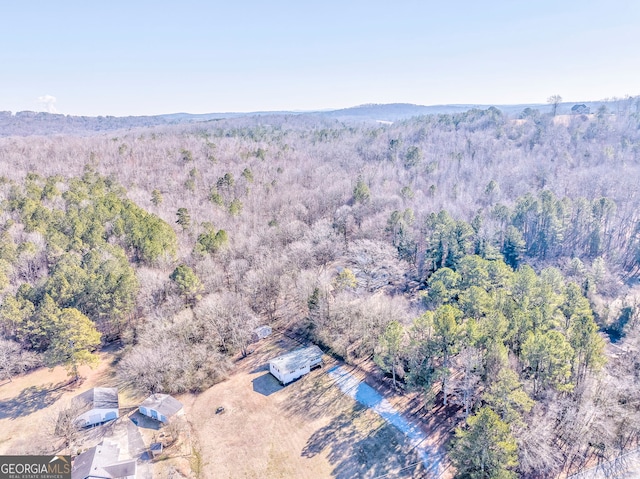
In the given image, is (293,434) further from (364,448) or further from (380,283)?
(380,283)

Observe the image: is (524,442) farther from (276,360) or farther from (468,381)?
(276,360)

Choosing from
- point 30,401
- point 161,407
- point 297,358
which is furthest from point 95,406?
point 297,358

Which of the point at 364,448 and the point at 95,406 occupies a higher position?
the point at 95,406

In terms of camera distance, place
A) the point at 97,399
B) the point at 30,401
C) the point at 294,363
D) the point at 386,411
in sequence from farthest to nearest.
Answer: the point at 294,363, the point at 30,401, the point at 386,411, the point at 97,399

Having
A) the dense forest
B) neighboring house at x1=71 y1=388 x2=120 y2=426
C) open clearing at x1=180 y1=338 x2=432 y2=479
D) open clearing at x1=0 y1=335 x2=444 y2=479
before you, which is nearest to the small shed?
the dense forest

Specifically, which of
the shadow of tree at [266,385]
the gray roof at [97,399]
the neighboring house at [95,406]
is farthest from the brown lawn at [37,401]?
the shadow of tree at [266,385]

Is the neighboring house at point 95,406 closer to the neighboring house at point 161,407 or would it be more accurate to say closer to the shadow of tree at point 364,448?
the neighboring house at point 161,407
